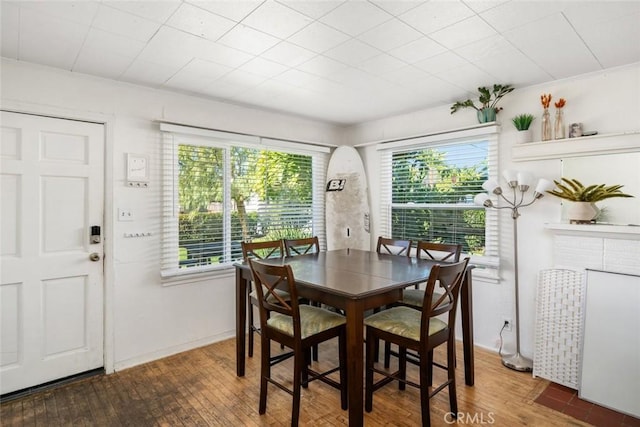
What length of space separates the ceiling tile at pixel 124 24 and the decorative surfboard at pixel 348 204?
2579 millimetres

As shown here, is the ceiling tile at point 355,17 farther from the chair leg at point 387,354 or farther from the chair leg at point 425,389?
the chair leg at point 387,354

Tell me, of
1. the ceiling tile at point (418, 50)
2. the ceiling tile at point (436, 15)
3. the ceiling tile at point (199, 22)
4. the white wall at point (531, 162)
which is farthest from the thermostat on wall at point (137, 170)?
the white wall at point (531, 162)

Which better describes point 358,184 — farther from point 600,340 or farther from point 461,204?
point 600,340

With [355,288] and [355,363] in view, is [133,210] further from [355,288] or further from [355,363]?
[355,363]

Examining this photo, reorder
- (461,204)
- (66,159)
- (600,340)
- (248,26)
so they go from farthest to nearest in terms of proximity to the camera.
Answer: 1. (461,204)
2. (66,159)
3. (600,340)
4. (248,26)

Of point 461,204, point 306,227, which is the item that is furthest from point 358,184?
point 461,204

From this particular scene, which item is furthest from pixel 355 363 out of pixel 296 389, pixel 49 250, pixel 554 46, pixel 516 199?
pixel 49 250

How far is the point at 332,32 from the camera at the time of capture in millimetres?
2008

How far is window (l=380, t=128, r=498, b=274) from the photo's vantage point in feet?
10.9

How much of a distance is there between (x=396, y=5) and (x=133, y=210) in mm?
2523

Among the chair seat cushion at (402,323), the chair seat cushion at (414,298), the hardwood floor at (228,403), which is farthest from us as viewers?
the chair seat cushion at (414,298)

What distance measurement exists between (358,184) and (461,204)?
48.4 inches

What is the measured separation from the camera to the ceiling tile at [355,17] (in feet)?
5.74

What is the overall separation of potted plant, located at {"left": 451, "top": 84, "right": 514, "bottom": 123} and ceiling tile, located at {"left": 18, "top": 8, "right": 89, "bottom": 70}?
2.98 meters
